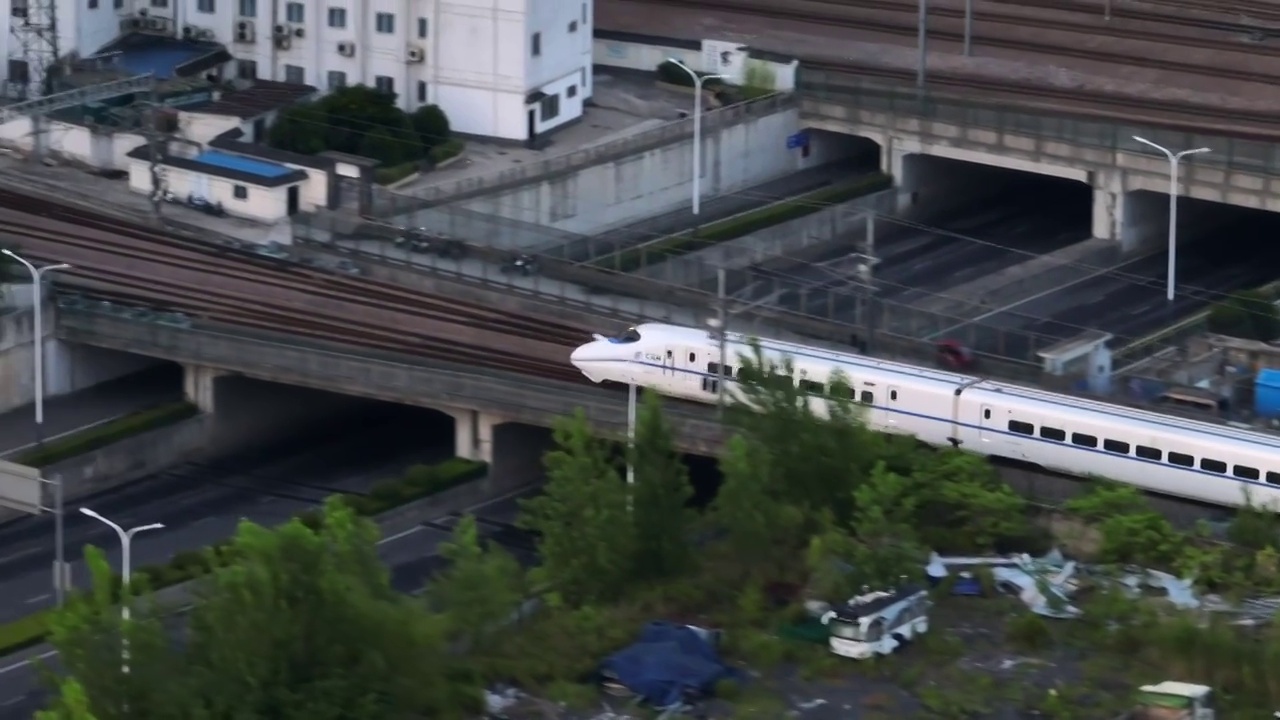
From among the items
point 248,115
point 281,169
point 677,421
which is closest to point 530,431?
point 677,421

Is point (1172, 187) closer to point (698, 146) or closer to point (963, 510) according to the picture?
point (698, 146)

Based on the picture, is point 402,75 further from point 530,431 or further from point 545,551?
point 545,551

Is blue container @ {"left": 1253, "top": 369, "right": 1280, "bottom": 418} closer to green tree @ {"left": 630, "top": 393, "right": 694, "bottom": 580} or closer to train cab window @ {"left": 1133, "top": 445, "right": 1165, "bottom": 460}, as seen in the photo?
train cab window @ {"left": 1133, "top": 445, "right": 1165, "bottom": 460}

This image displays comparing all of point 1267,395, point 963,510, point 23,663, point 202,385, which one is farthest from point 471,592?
point 1267,395

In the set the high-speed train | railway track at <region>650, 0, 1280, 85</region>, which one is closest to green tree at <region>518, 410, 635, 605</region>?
the high-speed train

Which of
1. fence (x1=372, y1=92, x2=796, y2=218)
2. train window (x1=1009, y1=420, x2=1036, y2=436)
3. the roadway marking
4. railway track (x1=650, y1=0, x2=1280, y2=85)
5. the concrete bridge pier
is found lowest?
the roadway marking

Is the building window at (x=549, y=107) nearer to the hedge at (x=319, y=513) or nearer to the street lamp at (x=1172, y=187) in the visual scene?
the street lamp at (x=1172, y=187)

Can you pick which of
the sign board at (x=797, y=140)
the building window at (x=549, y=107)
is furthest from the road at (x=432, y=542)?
the sign board at (x=797, y=140)
